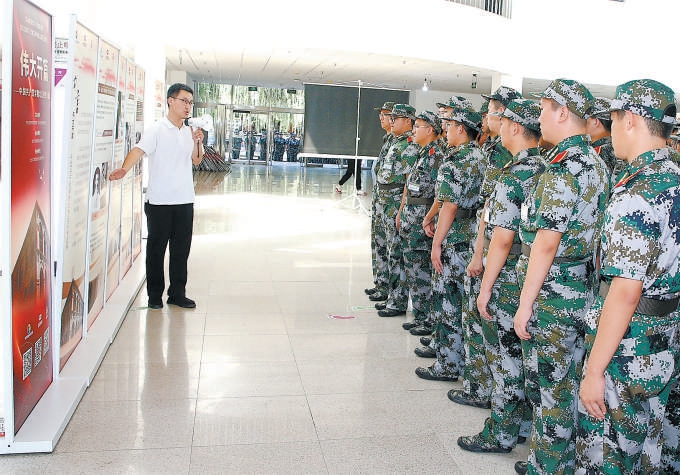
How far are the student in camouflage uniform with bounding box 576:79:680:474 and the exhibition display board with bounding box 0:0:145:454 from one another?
2.17 metres

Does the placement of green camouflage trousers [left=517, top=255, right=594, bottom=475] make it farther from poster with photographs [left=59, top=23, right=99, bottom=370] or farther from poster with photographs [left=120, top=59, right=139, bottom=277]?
poster with photographs [left=120, top=59, right=139, bottom=277]

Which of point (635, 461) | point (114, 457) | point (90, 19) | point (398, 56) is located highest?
point (398, 56)

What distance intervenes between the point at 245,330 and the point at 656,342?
320 cm

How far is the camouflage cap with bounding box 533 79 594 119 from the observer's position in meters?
2.43

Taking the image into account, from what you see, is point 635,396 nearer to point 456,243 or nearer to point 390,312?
point 456,243

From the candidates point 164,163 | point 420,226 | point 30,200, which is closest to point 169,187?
point 164,163

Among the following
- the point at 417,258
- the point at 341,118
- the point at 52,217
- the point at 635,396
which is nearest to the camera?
the point at 635,396

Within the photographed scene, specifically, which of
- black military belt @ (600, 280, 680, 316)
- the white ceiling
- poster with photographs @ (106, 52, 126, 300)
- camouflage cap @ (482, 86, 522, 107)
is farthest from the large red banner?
the white ceiling

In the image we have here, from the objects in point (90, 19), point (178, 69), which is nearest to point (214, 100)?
point (178, 69)

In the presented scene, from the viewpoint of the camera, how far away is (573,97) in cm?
243

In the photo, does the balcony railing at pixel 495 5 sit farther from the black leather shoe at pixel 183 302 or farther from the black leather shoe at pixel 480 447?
the black leather shoe at pixel 480 447

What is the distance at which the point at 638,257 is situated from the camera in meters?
1.88

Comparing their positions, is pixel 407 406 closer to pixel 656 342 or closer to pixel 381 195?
pixel 656 342

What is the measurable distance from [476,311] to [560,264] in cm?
83
